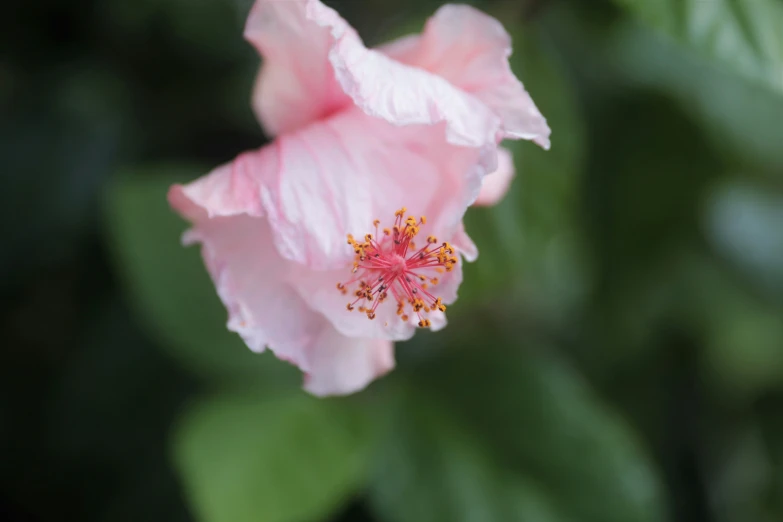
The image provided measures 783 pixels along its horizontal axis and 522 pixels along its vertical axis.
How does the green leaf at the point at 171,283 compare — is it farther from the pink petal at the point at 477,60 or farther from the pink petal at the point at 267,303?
the pink petal at the point at 477,60

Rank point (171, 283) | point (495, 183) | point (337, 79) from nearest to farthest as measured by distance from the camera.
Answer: point (337, 79) → point (495, 183) → point (171, 283)

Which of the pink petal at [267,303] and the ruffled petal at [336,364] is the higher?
the pink petal at [267,303]

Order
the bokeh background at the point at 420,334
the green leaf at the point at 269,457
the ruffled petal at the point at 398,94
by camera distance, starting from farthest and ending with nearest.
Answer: the bokeh background at the point at 420,334
the green leaf at the point at 269,457
the ruffled petal at the point at 398,94

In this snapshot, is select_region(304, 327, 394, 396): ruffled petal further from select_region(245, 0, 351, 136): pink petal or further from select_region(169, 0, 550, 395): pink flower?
select_region(245, 0, 351, 136): pink petal

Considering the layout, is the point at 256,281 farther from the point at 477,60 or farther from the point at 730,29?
the point at 730,29

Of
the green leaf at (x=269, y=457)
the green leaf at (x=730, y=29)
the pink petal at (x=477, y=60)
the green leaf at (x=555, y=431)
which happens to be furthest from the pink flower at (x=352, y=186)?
the green leaf at (x=555, y=431)

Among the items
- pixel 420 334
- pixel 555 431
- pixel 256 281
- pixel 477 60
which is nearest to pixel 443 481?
pixel 555 431

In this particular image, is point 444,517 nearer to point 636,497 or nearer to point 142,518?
point 636,497
